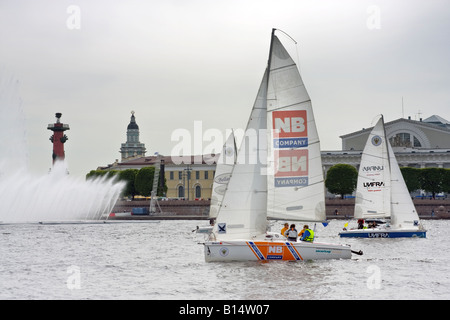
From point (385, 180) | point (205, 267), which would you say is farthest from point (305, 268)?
point (385, 180)

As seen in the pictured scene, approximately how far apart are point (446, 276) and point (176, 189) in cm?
11857

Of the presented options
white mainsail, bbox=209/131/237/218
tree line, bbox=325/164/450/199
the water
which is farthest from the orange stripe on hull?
tree line, bbox=325/164/450/199

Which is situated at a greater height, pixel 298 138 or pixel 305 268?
pixel 298 138

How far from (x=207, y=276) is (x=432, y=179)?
9012cm

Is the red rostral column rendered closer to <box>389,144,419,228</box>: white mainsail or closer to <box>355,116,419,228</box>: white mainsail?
<box>355,116,419,228</box>: white mainsail

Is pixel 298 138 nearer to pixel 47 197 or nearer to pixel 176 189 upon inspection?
pixel 47 197

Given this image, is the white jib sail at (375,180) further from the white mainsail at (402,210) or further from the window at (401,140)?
the window at (401,140)

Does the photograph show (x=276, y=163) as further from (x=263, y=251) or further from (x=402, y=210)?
(x=402, y=210)

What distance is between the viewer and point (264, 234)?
32.1m

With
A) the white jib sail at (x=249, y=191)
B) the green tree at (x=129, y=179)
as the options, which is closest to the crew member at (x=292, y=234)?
the white jib sail at (x=249, y=191)

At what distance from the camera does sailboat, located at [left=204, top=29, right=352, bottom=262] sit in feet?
103

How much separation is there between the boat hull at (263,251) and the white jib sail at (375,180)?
2274 centimetres

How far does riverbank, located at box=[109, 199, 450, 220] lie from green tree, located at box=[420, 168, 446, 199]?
716 centimetres
